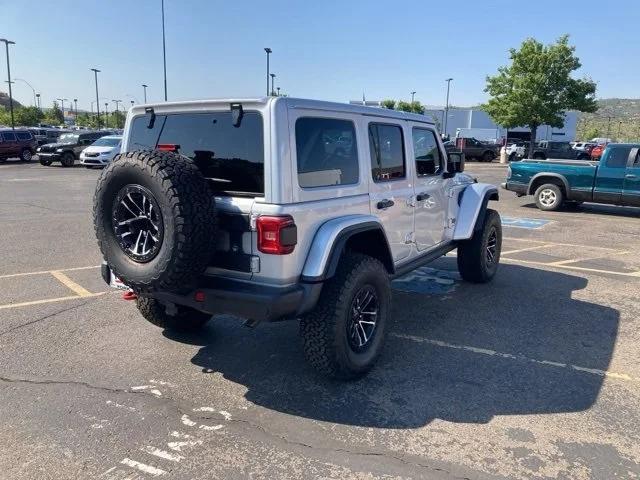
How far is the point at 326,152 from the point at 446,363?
6.38 ft

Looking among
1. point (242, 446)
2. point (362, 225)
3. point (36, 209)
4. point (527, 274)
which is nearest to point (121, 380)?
point (242, 446)

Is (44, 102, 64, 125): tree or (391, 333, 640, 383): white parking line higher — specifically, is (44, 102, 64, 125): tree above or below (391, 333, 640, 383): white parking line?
above

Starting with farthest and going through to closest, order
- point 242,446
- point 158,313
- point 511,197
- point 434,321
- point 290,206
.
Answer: point 511,197 < point 434,321 < point 158,313 < point 290,206 < point 242,446

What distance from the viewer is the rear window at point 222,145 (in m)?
3.43

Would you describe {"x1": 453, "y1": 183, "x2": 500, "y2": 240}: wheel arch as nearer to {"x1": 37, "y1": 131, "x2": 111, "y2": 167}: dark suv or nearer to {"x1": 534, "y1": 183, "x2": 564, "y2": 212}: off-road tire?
{"x1": 534, "y1": 183, "x2": 564, "y2": 212}: off-road tire

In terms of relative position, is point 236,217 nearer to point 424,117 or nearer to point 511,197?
point 424,117

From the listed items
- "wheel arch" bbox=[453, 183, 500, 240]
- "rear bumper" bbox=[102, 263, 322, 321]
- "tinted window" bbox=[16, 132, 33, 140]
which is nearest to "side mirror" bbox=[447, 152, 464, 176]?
"wheel arch" bbox=[453, 183, 500, 240]

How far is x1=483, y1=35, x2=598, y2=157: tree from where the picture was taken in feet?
115

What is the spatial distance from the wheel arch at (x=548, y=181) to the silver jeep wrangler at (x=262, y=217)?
1032 cm

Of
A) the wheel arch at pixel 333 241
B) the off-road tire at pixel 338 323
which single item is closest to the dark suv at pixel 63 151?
the wheel arch at pixel 333 241

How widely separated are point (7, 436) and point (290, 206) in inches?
85.9

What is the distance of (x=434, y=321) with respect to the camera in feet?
16.9

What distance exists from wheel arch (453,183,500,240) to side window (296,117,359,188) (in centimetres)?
232

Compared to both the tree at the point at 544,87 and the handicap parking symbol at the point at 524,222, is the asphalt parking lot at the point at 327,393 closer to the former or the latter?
the handicap parking symbol at the point at 524,222
